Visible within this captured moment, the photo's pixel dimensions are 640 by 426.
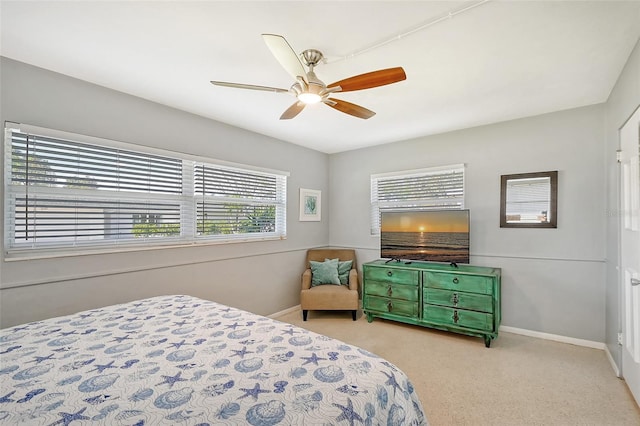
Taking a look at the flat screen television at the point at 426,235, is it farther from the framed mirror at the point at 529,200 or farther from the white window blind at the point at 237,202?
the white window blind at the point at 237,202

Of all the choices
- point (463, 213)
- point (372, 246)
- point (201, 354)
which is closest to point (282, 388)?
point (201, 354)

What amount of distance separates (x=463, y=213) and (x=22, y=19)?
3981mm

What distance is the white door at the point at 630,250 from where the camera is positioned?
76.3 inches

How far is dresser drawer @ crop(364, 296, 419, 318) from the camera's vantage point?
11.3 ft

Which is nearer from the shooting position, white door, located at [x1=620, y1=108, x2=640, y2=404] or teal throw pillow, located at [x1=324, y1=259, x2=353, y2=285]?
white door, located at [x1=620, y1=108, x2=640, y2=404]

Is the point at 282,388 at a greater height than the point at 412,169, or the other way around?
the point at 412,169

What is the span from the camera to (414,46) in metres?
1.90

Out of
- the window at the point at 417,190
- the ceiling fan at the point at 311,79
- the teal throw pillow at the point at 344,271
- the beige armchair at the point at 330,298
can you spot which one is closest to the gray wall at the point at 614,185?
the window at the point at 417,190

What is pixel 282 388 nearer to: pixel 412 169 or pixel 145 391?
pixel 145 391

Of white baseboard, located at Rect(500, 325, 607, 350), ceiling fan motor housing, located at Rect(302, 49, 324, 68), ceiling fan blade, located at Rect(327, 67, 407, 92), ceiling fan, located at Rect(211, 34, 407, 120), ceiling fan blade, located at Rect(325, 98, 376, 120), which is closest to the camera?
ceiling fan, located at Rect(211, 34, 407, 120)

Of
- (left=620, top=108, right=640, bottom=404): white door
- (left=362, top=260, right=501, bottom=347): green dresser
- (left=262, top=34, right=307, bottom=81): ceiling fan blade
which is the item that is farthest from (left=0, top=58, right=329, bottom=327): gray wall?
(left=620, top=108, right=640, bottom=404): white door

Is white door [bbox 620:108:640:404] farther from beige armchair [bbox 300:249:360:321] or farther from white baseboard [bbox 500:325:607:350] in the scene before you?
beige armchair [bbox 300:249:360:321]

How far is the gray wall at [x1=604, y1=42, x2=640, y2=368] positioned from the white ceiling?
12 cm

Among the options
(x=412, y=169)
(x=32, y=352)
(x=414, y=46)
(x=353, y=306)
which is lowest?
(x=353, y=306)
